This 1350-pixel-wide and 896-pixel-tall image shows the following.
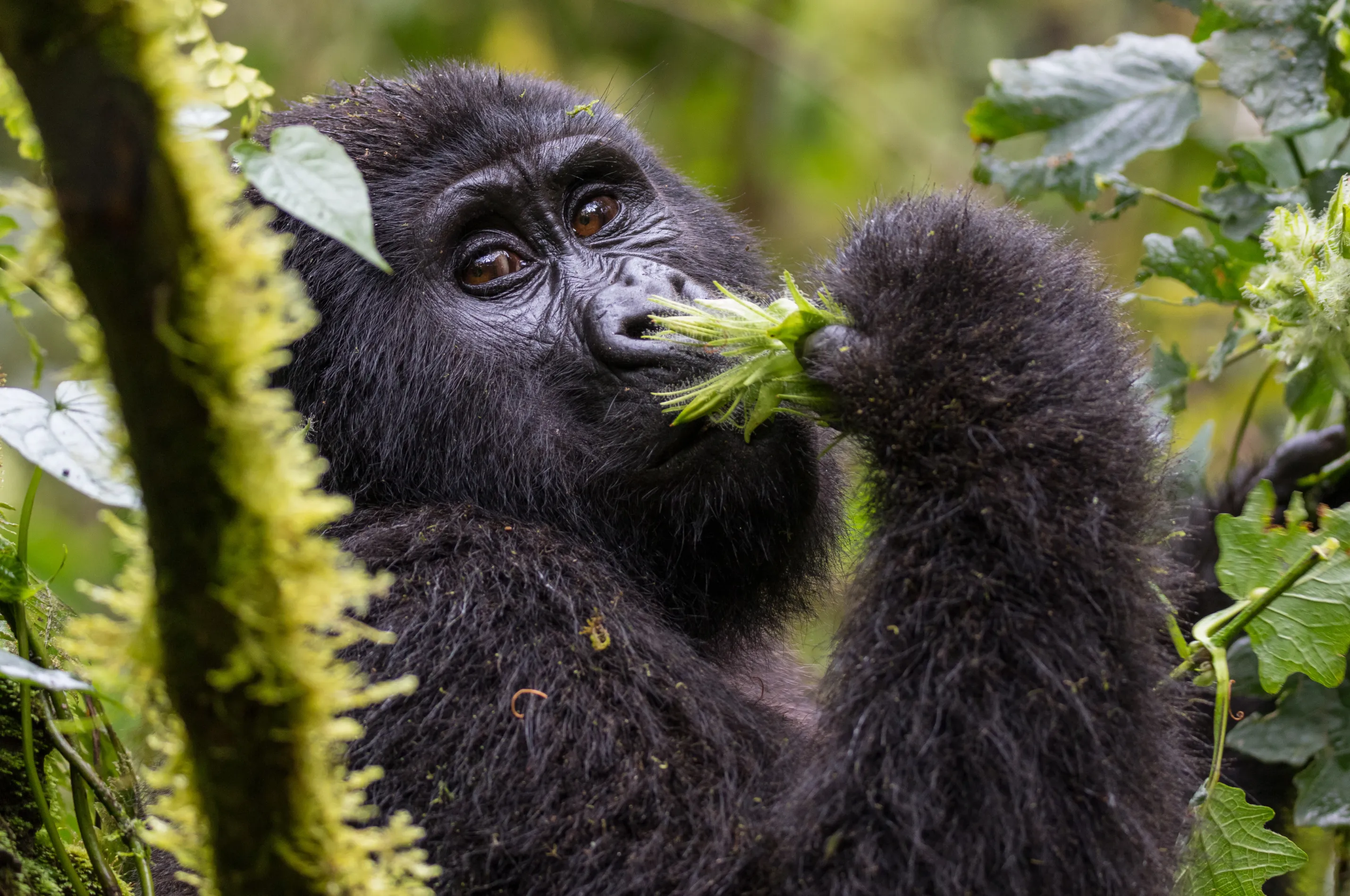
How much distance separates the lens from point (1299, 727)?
2502 mm

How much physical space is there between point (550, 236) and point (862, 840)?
1712 mm

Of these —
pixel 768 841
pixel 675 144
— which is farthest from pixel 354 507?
pixel 675 144

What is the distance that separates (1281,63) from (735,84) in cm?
604

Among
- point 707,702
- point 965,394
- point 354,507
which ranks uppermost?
point 965,394

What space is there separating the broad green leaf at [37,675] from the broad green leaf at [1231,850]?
1886mm

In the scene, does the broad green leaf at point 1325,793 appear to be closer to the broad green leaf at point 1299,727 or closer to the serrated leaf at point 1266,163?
the broad green leaf at point 1299,727

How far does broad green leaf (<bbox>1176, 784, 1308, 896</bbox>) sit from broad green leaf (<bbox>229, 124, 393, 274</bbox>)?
1848 millimetres

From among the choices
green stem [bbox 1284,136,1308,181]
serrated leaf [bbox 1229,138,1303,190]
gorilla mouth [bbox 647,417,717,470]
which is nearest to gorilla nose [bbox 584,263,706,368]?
gorilla mouth [bbox 647,417,717,470]

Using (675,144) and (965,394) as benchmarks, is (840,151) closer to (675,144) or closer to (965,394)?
(675,144)

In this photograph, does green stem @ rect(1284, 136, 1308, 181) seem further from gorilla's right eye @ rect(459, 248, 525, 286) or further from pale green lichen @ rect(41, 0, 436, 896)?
pale green lichen @ rect(41, 0, 436, 896)

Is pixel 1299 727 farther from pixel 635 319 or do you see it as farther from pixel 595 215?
pixel 595 215

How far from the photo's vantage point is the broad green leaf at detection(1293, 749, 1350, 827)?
241 centimetres

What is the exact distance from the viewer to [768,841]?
189 cm

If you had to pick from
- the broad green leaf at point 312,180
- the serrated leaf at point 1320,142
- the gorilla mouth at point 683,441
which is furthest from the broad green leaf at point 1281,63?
the broad green leaf at point 312,180
